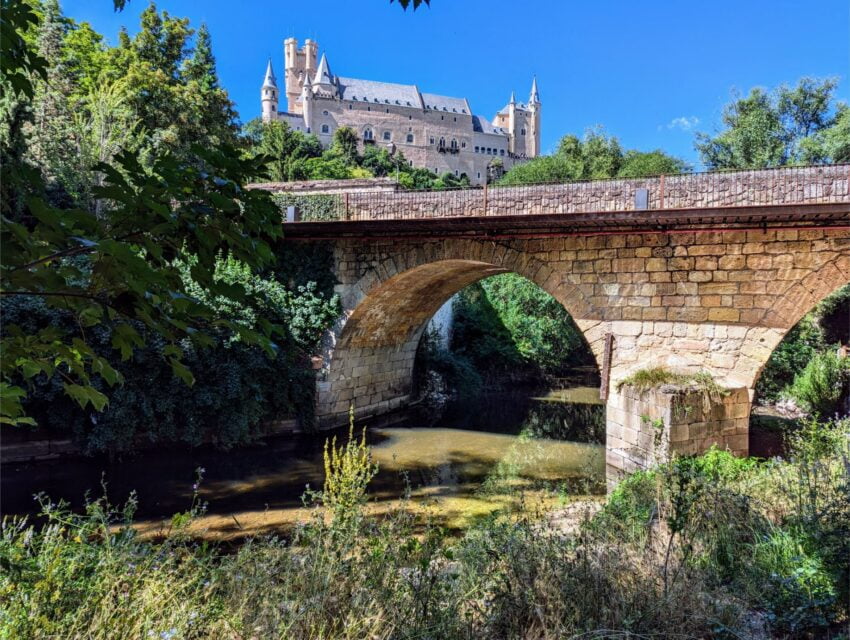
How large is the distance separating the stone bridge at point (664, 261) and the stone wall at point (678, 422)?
0.06 ft

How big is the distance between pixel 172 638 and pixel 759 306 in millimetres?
7248

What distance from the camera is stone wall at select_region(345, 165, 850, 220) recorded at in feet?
23.0

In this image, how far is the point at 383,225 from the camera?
902 cm

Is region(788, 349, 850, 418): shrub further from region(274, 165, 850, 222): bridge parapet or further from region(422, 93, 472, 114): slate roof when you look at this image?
region(422, 93, 472, 114): slate roof

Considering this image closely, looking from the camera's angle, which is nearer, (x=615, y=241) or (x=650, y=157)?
(x=615, y=241)

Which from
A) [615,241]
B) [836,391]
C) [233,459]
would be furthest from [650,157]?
[233,459]

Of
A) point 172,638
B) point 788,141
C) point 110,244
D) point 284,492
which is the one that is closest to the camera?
point 110,244

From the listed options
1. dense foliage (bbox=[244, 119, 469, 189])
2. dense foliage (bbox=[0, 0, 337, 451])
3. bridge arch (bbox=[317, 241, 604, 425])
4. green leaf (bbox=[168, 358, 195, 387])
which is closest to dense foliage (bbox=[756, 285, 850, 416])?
bridge arch (bbox=[317, 241, 604, 425])

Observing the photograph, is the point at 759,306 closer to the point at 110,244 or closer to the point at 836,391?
the point at 836,391

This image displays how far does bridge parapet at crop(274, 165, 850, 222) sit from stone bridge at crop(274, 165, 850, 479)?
2cm

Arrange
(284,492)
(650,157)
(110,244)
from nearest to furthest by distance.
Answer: (110,244)
(284,492)
(650,157)

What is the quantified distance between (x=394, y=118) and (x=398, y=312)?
52.1 meters

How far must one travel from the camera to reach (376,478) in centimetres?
814

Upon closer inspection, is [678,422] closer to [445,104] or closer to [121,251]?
[121,251]
